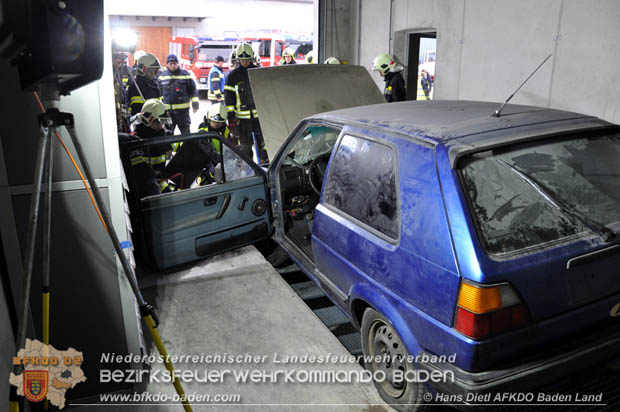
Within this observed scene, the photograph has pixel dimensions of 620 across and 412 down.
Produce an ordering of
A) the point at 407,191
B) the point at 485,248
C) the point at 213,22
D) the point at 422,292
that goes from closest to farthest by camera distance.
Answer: the point at 485,248
the point at 422,292
the point at 407,191
the point at 213,22

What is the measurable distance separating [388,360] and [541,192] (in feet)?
3.97

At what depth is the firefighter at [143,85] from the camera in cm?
753

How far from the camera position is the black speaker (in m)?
1.50

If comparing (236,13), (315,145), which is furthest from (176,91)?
(236,13)

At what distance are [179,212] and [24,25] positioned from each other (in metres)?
2.22

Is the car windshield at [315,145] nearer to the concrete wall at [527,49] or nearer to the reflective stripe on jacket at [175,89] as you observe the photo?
the concrete wall at [527,49]

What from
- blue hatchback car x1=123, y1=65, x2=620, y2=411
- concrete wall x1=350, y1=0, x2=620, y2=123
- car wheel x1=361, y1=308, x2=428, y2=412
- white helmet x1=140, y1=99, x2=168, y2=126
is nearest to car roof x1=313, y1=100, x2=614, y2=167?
blue hatchback car x1=123, y1=65, x2=620, y2=411

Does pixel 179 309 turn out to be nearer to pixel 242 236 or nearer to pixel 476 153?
pixel 242 236

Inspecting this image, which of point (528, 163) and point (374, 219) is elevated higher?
point (528, 163)

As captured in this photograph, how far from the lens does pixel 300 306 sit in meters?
3.45

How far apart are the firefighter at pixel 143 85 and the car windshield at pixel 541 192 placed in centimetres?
687

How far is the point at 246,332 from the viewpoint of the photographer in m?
3.15

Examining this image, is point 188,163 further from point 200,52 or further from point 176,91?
point 200,52

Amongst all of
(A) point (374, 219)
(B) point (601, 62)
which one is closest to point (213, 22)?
(B) point (601, 62)
